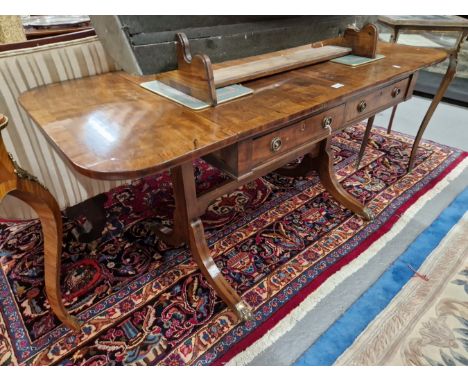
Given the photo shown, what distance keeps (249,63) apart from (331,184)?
2.79 ft

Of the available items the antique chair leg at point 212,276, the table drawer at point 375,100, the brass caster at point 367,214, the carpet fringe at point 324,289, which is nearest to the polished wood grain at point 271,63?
the table drawer at point 375,100

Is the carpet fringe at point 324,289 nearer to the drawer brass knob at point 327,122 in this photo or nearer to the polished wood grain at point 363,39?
the drawer brass knob at point 327,122

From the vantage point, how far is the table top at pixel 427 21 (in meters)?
1.62

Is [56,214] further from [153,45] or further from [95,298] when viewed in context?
[153,45]

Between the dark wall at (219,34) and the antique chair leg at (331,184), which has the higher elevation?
the dark wall at (219,34)

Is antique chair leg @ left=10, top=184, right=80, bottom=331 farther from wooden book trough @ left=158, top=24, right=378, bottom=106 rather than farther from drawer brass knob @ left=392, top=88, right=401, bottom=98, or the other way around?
drawer brass knob @ left=392, top=88, right=401, bottom=98

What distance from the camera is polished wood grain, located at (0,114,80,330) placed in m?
0.81

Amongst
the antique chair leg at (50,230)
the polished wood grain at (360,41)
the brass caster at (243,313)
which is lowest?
the brass caster at (243,313)

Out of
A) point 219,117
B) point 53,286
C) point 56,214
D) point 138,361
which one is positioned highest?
point 219,117

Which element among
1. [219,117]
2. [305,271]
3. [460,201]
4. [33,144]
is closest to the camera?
[219,117]

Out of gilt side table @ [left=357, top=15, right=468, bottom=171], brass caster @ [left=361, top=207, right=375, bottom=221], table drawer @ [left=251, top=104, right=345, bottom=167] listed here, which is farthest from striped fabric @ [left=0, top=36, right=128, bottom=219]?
gilt side table @ [left=357, top=15, right=468, bottom=171]

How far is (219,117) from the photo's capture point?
0.85 meters
